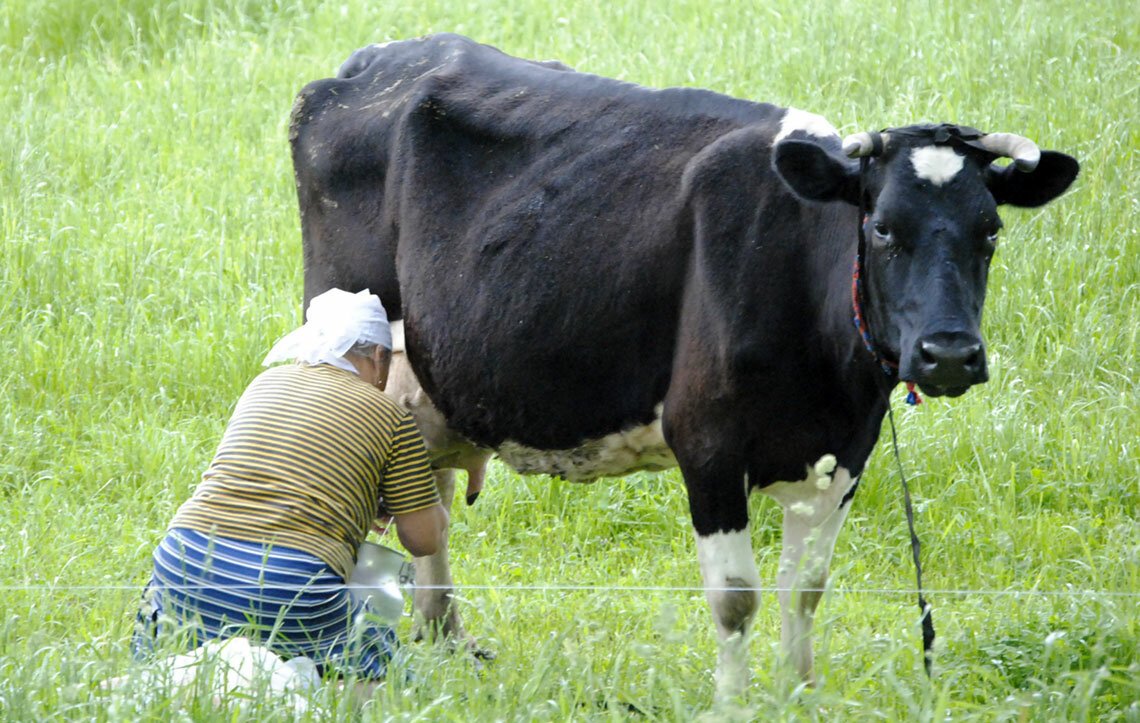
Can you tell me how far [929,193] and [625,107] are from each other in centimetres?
145

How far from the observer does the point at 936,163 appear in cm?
439

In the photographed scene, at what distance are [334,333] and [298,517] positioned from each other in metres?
0.71

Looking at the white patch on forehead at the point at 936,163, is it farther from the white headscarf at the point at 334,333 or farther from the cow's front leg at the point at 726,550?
the white headscarf at the point at 334,333

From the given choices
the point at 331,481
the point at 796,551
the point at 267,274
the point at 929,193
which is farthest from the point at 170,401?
the point at 929,193

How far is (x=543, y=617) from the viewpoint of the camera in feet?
18.7

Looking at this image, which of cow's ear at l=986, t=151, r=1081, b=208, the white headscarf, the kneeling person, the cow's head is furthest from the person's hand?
cow's ear at l=986, t=151, r=1081, b=208

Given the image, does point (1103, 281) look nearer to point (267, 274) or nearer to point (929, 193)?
point (929, 193)

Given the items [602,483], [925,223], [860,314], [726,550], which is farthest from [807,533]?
[602,483]

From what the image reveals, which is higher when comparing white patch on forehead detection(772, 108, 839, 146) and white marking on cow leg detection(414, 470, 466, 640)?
white patch on forehead detection(772, 108, 839, 146)

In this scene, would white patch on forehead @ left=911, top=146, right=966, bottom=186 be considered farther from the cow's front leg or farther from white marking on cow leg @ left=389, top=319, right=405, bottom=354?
white marking on cow leg @ left=389, top=319, right=405, bottom=354

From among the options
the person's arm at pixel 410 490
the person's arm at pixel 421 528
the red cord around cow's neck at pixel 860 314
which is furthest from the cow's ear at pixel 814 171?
the person's arm at pixel 421 528

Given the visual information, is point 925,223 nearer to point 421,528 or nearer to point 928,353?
point 928,353

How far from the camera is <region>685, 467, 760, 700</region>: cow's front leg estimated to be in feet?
15.9

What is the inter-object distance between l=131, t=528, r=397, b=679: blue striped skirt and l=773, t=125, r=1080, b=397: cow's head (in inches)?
69.8
